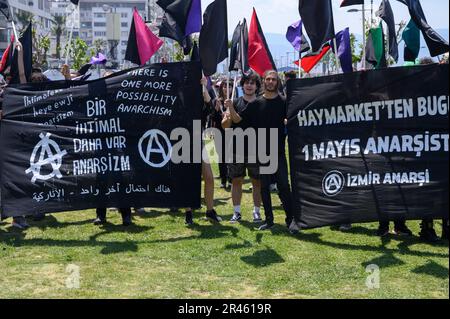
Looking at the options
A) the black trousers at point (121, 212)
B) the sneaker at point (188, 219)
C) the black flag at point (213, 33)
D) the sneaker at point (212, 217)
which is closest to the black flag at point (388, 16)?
the black flag at point (213, 33)

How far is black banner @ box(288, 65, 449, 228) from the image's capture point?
20.5 feet

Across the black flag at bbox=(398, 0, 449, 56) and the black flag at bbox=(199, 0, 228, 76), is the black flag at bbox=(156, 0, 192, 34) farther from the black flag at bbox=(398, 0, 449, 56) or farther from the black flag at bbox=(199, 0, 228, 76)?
the black flag at bbox=(398, 0, 449, 56)

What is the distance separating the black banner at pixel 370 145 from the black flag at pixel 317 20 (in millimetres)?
526

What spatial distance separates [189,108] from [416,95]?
2771mm

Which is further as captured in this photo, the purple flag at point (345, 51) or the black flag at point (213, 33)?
the purple flag at point (345, 51)

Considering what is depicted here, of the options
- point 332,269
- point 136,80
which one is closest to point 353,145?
point 332,269

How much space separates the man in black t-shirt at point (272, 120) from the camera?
7.22 meters

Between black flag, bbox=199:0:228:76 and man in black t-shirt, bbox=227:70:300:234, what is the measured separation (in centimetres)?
63

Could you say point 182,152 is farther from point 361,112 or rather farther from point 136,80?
point 361,112

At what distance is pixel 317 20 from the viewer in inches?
269

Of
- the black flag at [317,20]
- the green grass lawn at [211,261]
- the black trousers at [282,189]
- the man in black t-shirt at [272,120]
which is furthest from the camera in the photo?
the black trousers at [282,189]

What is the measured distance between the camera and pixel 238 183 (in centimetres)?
802

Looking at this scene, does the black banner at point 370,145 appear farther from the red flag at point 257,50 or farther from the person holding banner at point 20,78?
the person holding banner at point 20,78

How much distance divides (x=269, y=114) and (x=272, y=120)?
0.08 metres
